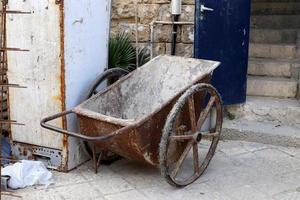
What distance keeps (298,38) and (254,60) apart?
0.72m

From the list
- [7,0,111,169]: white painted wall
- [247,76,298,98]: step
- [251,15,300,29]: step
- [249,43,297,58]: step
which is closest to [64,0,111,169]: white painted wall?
[7,0,111,169]: white painted wall

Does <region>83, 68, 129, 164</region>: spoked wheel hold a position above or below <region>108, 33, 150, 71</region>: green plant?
below

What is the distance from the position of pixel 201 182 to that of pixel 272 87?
2.07m

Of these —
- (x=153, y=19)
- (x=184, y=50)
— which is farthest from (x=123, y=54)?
(x=184, y=50)

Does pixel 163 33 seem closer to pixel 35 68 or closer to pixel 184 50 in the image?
pixel 184 50

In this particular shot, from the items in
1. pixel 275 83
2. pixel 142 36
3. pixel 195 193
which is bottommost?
pixel 195 193

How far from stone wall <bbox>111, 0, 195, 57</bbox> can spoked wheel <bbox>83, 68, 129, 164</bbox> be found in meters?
0.99

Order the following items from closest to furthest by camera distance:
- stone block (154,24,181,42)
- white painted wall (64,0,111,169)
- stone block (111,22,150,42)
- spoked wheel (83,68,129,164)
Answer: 1. white painted wall (64,0,111,169)
2. spoked wheel (83,68,129,164)
3. stone block (154,24,181,42)
4. stone block (111,22,150,42)

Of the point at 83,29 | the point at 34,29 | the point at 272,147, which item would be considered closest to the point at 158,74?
the point at 83,29

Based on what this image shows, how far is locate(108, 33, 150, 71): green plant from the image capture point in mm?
5145

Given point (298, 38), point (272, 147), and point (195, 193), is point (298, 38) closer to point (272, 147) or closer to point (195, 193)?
point (272, 147)

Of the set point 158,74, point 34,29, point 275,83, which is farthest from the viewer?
point 275,83

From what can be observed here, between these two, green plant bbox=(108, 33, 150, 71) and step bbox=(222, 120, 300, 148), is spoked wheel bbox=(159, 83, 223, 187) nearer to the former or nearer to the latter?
step bbox=(222, 120, 300, 148)

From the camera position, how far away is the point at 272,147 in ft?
16.3
